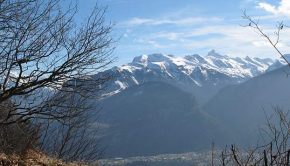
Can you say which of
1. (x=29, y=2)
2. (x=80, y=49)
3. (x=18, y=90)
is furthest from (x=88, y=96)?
(x=29, y=2)

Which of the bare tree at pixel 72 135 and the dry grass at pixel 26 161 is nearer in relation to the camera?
the dry grass at pixel 26 161

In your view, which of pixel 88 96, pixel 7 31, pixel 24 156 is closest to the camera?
pixel 7 31

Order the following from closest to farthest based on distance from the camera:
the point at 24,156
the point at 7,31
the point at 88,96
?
the point at 7,31, the point at 24,156, the point at 88,96

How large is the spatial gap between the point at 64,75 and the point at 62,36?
3.62 feet

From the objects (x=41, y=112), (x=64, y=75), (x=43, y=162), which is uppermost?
(x=64, y=75)

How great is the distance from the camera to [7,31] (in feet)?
41.2

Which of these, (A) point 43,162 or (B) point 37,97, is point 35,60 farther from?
(A) point 43,162

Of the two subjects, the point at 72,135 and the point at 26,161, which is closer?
the point at 26,161

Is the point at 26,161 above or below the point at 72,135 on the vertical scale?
below

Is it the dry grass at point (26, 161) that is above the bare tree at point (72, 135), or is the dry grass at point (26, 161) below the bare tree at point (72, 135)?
below

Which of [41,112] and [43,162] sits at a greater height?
[41,112]

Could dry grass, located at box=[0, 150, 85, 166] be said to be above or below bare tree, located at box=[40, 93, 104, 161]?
below

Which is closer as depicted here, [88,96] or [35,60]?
[35,60]

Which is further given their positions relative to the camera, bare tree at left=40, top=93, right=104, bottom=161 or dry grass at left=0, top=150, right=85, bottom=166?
bare tree at left=40, top=93, right=104, bottom=161
